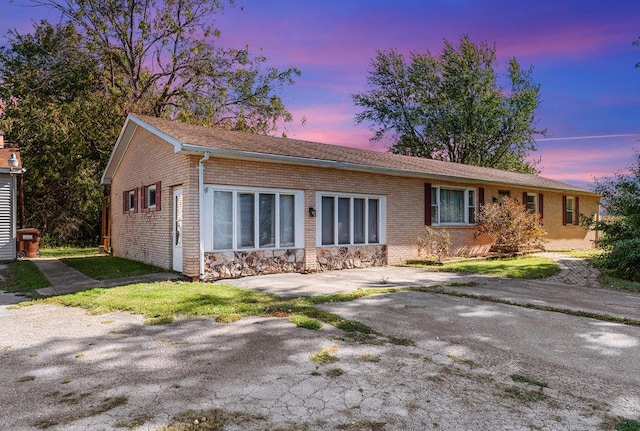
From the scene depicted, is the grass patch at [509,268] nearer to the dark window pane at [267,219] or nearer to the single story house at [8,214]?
the dark window pane at [267,219]

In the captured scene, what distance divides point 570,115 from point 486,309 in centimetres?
1920

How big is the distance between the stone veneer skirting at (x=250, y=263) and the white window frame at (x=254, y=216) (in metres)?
0.13

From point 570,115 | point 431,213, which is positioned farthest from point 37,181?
point 570,115

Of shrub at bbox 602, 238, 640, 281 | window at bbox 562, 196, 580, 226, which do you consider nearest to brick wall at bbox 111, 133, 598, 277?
shrub at bbox 602, 238, 640, 281

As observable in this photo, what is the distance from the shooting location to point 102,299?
727cm

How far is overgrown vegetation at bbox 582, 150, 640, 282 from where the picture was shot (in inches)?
430

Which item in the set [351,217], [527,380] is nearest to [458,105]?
[351,217]

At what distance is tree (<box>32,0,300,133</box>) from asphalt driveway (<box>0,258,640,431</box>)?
19.5 metres

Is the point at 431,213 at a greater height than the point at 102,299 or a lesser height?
greater

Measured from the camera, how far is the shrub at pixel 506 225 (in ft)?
53.2

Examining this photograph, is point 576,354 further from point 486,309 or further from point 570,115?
point 570,115

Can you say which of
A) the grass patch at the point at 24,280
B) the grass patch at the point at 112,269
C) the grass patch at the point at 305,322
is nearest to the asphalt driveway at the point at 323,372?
the grass patch at the point at 305,322

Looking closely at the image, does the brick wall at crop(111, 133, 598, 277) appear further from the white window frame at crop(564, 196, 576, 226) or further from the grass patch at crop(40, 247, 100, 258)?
the white window frame at crop(564, 196, 576, 226)

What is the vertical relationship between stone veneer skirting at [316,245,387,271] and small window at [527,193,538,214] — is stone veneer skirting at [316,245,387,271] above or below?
below
